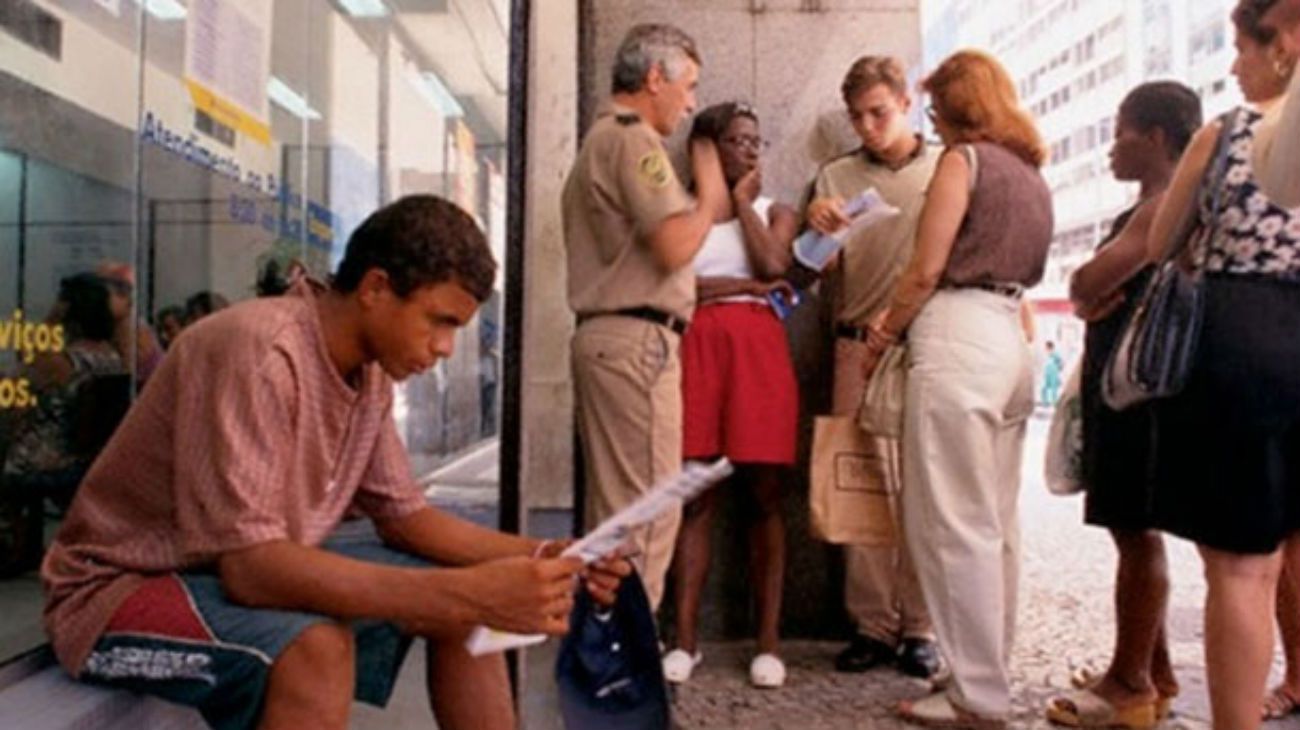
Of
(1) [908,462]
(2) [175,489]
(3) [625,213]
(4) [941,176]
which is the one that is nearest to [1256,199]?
(4) [941,176]

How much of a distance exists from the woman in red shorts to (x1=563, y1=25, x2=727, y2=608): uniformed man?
1.27 ft

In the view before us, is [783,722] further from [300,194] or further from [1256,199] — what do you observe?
[300,194]

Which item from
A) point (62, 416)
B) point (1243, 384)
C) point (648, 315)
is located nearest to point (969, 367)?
point (1243, 384)

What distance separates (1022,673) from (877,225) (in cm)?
154

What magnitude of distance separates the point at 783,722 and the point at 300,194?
236 cm

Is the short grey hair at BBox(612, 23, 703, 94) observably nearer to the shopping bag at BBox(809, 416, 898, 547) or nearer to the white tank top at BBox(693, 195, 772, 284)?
the white tank top at BBox(693, 195, 772, 284)

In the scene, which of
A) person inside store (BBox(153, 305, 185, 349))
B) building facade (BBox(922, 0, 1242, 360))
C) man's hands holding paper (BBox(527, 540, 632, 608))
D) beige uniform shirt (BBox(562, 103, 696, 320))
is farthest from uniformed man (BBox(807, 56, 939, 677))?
building facade (BBox(922, 0, 1242, 360))

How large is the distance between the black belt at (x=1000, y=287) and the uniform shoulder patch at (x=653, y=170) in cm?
85

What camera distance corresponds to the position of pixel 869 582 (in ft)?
13.4

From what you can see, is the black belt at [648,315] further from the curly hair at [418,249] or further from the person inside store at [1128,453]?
the curly hair at [418,249]

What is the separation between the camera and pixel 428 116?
20.1 ft

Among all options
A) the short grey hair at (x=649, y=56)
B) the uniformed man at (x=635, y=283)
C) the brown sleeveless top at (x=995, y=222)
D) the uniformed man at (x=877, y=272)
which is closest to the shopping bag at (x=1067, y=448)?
the brown sleeveless top at (x=995, y=222)

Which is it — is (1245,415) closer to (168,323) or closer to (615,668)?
(615,668)

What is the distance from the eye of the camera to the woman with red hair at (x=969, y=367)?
3.27 metres
